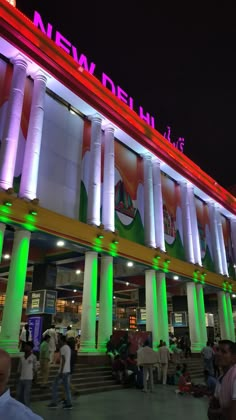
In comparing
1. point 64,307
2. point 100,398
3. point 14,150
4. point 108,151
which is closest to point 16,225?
point 14,150

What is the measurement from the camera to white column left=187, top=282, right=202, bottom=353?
2044cm

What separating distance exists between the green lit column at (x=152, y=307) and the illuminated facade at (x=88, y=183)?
0.05m

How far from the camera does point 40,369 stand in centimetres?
1070

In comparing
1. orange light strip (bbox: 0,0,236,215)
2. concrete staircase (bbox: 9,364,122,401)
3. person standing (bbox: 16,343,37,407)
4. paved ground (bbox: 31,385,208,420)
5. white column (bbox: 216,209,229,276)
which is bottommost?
paved ground (bbox: 31,385,208,420)

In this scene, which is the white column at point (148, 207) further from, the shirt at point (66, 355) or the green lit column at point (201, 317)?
the shirt at point (66, 355)

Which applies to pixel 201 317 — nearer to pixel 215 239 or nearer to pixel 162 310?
pixel 162 310

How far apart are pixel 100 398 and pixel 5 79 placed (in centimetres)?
1302

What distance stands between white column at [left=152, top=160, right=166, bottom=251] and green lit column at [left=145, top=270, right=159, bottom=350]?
211 centimetres

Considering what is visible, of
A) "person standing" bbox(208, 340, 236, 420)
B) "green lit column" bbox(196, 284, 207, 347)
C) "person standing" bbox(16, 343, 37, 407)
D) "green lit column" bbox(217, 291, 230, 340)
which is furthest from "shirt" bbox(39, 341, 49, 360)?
"green lit column" bbox(217, 291, 230, 340)

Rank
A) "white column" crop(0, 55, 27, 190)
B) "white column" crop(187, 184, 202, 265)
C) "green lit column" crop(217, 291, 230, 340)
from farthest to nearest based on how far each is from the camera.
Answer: "green lit column" crop(217, 291, 230, 340)
"white column" crop(187, 184, 202, 265)
"white column" crop(0, 55, 27, 190)

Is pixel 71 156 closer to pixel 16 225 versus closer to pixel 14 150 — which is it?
pixel 14 150

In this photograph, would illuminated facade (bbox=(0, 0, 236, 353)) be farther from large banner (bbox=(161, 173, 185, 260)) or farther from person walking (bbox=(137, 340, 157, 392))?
person walking (bbox=(137, 340, 157, 392))

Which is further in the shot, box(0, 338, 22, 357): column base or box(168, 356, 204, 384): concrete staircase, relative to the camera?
box(168, 356, 204, 384): concrete staircase

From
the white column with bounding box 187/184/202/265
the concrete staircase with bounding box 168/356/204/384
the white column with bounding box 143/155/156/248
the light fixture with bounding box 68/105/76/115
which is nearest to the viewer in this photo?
the concrete staircase with bounding box 168/356/204/384
